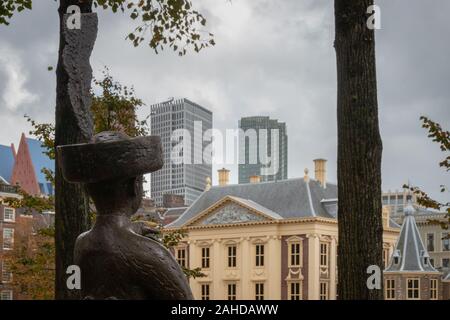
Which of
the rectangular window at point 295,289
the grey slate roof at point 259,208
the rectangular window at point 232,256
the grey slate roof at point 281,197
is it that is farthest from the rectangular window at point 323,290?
the rectangular window at point 232,256

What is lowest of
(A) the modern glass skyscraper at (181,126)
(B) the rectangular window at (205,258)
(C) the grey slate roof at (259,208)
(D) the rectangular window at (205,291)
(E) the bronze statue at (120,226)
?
(D) the rectangular window at (205,291)

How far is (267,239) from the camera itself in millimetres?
60875

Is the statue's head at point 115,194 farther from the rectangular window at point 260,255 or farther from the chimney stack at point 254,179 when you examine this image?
the chimney stack at point 254,179

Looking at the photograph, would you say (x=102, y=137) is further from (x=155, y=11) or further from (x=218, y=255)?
(x=218, y=255)

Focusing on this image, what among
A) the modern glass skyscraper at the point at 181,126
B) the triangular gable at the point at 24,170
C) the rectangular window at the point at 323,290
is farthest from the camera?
the triangular gable at the point at 24,170

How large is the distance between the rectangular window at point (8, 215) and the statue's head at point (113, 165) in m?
53.3

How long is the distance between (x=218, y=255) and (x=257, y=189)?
19.0 feet

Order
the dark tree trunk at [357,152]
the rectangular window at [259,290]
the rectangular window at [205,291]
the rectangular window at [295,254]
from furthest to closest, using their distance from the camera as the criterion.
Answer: the rectangular window at [205,291] < the rectangular window at [259,290] < the rectangular window at [295,254] < the dark tree trunk at [357,152]

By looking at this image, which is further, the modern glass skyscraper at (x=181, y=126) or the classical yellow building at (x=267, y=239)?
the classical yellow building at (x=267, y=239)

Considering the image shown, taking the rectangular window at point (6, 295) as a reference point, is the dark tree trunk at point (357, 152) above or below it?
above

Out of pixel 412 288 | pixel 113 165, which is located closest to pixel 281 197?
pixel 412 288

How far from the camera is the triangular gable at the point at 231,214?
2402 inches

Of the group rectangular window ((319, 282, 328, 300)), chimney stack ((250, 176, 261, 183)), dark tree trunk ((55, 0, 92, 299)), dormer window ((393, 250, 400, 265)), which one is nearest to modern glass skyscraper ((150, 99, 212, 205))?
dark tree trunk ((55, 0, 92, 299))

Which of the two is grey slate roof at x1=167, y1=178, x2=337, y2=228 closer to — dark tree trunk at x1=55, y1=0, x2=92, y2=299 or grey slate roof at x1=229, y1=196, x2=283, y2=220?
grey slate roof at x1=229, y1=196, x2=283, y2=220
